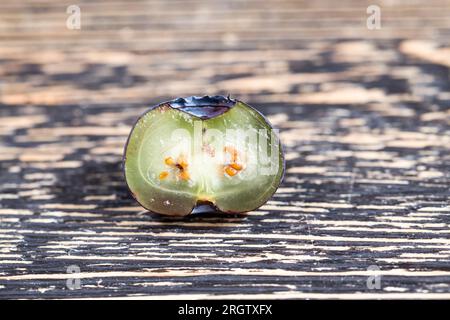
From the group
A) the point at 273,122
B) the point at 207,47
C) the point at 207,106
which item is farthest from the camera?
the point at 207,47

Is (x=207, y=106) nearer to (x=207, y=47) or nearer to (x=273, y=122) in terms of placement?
(x=273, y=122)

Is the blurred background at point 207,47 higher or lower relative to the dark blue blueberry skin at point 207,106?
higher

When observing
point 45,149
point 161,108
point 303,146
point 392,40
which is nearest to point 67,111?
point 45,149

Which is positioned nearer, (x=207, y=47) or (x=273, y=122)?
(x=273, y=122)

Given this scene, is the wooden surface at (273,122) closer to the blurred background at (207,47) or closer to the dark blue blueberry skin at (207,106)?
the blurred background at (207,47)

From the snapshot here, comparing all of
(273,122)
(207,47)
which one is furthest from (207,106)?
(207,47)

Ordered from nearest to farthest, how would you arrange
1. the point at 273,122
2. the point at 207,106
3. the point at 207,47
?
1. the point at 207,106
2. the point at 273,122
3. the point at 207,47

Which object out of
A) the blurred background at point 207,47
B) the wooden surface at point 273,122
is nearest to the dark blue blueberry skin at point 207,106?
the wooden surface at point 273,122

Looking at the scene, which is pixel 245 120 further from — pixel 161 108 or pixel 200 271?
pixel 200 271
